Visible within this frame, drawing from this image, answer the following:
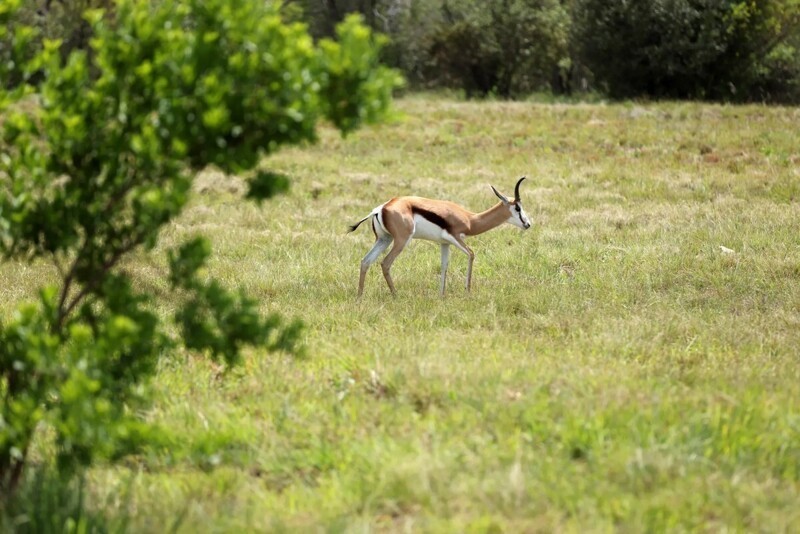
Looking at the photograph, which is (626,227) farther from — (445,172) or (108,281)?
(108,281)

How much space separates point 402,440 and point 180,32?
253 centimetres

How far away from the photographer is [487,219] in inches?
452

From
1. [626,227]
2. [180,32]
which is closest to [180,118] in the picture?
[180,32]

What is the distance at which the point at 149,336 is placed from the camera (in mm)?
4793

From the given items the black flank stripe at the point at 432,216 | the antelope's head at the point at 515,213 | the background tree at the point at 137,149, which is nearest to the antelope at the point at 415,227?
the black flank stripe at the point at 432,216

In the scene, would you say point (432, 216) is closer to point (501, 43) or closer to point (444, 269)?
point (444, 269)

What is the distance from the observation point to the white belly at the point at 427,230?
35.3ft

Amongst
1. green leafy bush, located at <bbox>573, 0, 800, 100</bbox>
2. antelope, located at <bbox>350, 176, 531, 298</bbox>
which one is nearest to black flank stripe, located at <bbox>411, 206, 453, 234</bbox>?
antelope, located at <bbox>350, 176, 531, 298</bbox>

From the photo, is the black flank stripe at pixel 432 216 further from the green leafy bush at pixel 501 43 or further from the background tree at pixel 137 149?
the green leafy bush at pixel 501 43

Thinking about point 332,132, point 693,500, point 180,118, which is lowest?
point 332,132

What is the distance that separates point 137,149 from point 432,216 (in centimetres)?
642

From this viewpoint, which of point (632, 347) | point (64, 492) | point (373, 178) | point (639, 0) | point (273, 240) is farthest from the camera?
point (639, 0)

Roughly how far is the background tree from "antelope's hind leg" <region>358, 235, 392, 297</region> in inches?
209

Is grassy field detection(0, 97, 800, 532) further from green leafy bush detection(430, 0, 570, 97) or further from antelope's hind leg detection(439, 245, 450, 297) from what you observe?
green leafy bush detection(430, 0, 570, 97)
